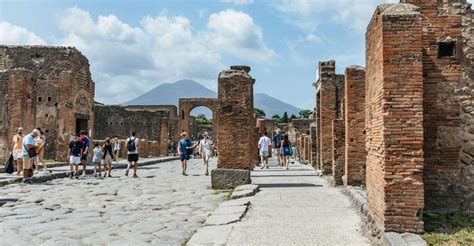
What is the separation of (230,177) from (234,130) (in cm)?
105

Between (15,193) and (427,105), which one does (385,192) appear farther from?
(15,193)

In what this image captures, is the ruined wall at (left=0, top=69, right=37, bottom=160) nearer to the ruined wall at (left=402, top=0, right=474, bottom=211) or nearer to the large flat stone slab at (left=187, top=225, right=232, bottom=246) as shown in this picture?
the large flat stone slab at (left=187, top=225, right=232, bottom=246)

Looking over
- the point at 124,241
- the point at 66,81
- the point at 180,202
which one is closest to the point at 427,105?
the point at 124,241

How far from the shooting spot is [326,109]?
14672 mm

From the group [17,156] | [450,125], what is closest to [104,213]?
[450,125]

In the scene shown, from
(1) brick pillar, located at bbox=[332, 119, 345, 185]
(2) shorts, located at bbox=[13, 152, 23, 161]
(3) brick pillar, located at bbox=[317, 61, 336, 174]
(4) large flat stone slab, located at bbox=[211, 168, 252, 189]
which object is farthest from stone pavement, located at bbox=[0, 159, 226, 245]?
(3) brick pillar, located at bbox=[317, 61, 336, 174]

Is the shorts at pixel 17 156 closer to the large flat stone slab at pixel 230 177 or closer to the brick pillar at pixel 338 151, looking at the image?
the large flat stone slab at pixel 230 177

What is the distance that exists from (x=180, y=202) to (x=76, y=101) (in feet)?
54.2

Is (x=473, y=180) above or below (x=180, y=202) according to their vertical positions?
above

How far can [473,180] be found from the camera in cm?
605

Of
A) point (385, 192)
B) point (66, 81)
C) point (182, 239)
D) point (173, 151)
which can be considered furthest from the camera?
point (173, 151)

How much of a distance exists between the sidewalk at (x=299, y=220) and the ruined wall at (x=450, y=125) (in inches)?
46.6

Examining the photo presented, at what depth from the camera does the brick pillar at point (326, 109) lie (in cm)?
1402

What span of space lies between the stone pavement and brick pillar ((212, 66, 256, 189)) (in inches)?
23.2
